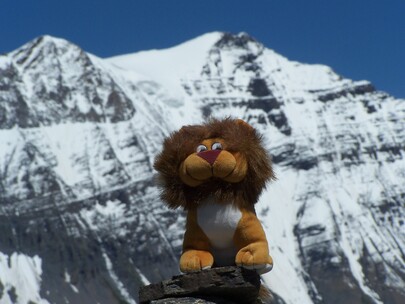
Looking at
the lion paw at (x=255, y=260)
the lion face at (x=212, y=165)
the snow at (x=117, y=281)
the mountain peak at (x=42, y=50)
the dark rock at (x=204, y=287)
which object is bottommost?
the snow at (x=117, y=281)

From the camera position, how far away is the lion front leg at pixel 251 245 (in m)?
13.5

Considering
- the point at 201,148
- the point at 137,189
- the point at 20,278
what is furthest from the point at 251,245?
the point at 137,189

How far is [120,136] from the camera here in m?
182

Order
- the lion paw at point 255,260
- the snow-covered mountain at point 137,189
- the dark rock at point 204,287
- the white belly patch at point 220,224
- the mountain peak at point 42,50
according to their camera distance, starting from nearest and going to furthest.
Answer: the dark rock at point 204,287, the lion paw at point 255,260, the white belly patch at point 220,224, the snow-covered mountain at point 137,189, the mountain peak at point 42,50

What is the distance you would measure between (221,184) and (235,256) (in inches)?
31.0

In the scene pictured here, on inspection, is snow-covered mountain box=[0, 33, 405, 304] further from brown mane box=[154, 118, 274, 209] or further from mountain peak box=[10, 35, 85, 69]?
brown mane box=[154, 118, 274, 209]

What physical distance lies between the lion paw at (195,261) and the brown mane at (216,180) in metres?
0.56

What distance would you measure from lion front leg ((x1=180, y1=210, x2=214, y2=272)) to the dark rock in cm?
54

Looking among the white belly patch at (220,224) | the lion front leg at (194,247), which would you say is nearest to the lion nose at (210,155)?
the white belly patch at (220,224)

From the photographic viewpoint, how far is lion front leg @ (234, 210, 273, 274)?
1347 cm

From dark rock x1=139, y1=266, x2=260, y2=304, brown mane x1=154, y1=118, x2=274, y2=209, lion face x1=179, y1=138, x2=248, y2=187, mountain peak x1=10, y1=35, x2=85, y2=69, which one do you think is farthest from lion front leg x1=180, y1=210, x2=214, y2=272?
mountain peak x1=10, y1=35, x2=85, y2=69

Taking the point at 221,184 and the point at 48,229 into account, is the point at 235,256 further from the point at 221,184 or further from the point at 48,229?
the point at 48,229

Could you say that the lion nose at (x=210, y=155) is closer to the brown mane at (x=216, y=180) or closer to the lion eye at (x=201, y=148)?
the lion eye at (x=201, y=148)

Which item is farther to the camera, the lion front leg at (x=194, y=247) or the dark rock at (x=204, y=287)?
the lion front leg at (x=194, y=247)
